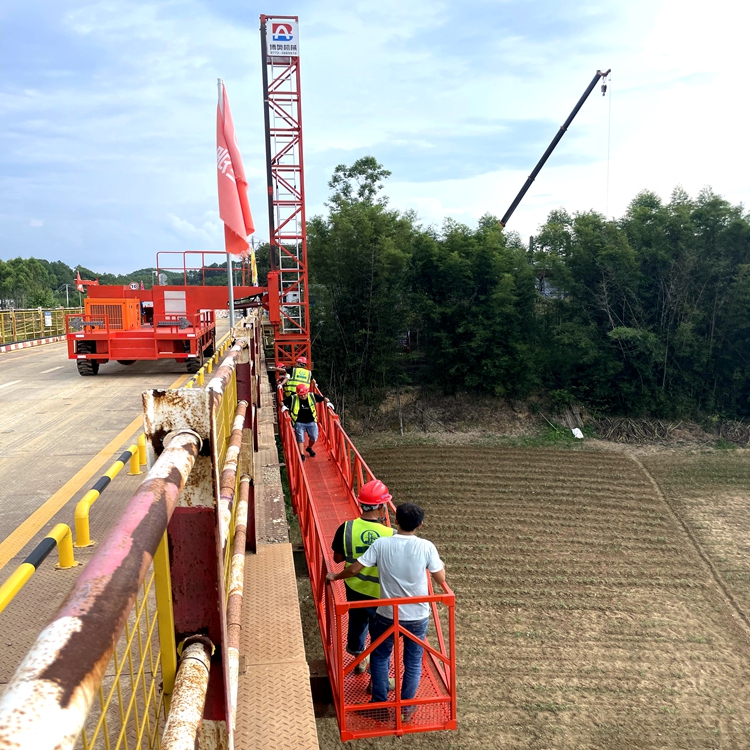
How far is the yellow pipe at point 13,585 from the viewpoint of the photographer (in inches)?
115

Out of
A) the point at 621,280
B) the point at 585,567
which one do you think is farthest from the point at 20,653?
the point at 621,280

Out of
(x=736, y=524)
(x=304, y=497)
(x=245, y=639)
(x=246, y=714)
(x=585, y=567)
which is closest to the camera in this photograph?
(x=246, y=714)

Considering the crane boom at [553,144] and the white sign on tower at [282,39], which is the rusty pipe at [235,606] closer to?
the white sign on tower at [282,39]

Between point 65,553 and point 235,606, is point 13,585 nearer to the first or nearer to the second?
point 235,606

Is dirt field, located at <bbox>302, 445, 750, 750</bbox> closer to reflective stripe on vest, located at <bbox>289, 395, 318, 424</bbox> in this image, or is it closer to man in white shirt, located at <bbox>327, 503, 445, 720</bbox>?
reflective stripe on vest, located at <bbox>289, 395, 318, 424</bbox>

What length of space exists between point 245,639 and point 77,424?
691 centimetres

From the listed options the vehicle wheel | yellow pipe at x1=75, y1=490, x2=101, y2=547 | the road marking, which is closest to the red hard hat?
the road marking

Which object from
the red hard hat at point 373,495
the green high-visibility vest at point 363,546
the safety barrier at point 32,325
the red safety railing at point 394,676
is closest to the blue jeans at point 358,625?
the red safety railing at point 394,676

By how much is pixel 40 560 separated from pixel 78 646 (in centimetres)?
379

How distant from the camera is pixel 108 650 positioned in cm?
73

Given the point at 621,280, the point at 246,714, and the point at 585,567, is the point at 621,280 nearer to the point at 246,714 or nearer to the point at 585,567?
the point at 585,567

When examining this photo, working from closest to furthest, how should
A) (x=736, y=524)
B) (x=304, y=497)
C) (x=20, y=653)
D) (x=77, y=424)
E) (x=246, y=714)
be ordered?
(x=246, y=714) → (x=20, y=653) → (x=304, y=497) → (x=77, y=424) → (x=736, y=524)

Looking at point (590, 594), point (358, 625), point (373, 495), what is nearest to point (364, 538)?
Result: point (373, 495)

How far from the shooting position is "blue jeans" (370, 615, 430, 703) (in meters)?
4.87
